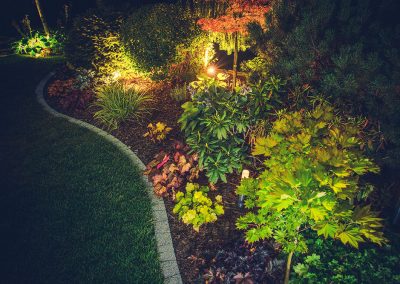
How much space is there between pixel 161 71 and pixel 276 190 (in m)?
6.24

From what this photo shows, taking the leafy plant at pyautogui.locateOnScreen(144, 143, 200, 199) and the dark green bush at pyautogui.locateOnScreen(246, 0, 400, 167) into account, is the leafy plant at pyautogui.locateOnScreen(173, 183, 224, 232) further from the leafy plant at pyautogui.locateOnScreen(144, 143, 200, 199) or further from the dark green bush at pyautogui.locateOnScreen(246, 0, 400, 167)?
the dark green bush at pyautogui.locateOnScreen(246, 0, 400, 167)

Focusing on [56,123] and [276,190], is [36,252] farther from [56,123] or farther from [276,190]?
[56,123]

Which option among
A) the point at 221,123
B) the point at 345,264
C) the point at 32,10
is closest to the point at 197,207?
the point at 221,123

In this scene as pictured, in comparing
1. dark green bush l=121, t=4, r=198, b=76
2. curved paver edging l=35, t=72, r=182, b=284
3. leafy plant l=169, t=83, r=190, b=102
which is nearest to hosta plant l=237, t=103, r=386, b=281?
curved paver edging l=35, t=72, r=182, b=284

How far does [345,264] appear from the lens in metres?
3.21

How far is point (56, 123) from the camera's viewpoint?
21.9 feet

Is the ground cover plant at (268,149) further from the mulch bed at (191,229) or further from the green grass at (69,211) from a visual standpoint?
the green grass at (69,211)

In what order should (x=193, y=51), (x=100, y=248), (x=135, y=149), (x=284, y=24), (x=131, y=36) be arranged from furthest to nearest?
(x=193, y=51), (x=131, y=36), (x=135, y=149), (x=284, y=24), (x=100, y=248)

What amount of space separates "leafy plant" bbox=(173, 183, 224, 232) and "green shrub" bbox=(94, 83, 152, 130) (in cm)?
289

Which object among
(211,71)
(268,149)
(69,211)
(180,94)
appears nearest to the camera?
(268,149)

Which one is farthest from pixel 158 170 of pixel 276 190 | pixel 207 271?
pixel 276 190

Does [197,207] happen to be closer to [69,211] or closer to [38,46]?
[69,211]

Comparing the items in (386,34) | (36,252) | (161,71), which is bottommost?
(36,252)

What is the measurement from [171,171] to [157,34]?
4447mm
